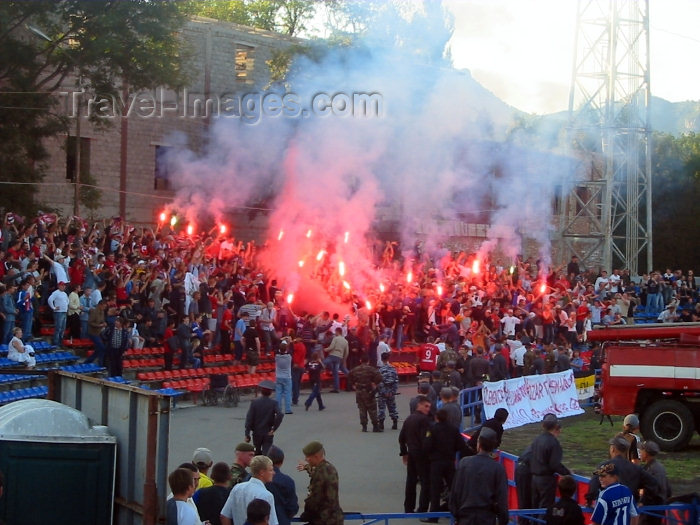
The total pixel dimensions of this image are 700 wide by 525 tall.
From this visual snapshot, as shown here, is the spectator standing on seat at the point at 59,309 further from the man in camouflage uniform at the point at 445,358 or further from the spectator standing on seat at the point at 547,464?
the spectator standing on seat at the point at 547,464

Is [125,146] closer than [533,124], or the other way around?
[125,146]

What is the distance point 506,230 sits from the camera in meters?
40.5

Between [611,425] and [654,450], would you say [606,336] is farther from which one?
[654,450]

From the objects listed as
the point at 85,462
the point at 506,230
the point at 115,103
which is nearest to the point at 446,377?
the point at 85,462

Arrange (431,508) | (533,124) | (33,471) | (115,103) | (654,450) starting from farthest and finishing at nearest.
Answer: (533,124)
(115,103)
(431,508)
(654,450)
(33,471)

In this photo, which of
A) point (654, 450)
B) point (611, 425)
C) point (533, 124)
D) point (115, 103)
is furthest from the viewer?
point (533, 124)

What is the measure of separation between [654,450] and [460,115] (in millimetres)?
25677

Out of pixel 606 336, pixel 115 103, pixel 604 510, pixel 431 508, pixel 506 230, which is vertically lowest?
pixel 431 508

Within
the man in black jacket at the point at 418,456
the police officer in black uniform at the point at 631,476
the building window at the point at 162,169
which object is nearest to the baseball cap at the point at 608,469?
the police officer in black uniform at the point at 631,476

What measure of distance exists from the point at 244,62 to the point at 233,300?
17383mm

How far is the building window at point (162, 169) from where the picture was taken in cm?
3628

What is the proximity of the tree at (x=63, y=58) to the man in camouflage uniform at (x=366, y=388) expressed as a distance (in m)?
13.3

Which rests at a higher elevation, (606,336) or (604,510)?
(606,336)

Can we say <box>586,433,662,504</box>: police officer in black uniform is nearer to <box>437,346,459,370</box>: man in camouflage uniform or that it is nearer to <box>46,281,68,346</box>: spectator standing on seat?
<box>437,346,459,370</box>: man in camouflage uniform
